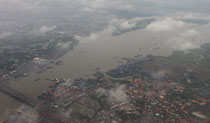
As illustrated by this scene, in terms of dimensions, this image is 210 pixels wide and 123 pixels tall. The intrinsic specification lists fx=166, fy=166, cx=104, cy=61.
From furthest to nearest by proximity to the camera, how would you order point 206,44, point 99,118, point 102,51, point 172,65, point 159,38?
point 159,38
point 206,44
point 102,51
point 172,65
point 99,118

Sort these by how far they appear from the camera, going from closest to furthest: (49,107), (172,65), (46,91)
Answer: (49,107) → (46,91) → (172,65)

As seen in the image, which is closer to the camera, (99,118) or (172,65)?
(99,118)

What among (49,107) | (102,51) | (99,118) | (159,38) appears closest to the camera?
(99,118)

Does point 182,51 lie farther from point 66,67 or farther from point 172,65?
point 66,67

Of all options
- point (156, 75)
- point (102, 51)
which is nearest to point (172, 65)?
point (156, 75)

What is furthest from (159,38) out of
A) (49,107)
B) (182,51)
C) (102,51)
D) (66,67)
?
(49,107)

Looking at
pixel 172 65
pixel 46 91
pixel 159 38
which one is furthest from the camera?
pixel 159 38

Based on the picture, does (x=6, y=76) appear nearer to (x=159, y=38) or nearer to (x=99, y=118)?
(x=99, y=118)

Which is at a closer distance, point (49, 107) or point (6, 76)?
point (49, 107)
